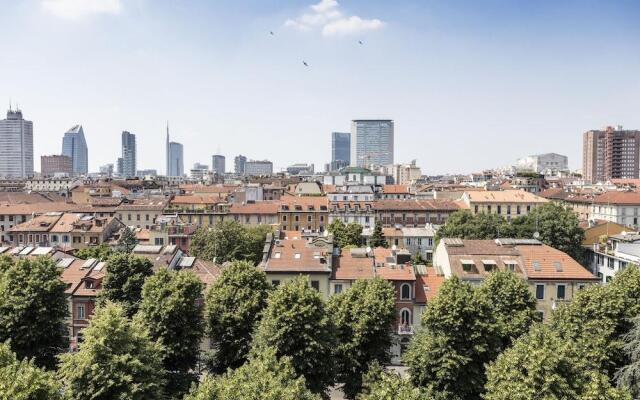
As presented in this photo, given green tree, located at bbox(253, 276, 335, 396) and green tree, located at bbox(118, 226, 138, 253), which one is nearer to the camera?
green tree, located at bbox(253, 276, 335, 396)

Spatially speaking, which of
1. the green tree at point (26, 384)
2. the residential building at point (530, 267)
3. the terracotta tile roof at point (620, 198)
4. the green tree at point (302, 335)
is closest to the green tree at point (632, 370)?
the residential building at point (530, 267)

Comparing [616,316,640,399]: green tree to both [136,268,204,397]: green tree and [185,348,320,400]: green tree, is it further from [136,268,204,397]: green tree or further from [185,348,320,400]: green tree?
[136,268,204,397]: green tree

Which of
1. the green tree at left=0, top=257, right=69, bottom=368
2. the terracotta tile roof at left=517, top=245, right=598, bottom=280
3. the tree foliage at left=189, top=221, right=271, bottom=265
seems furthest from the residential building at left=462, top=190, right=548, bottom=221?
the green tree at left=0, top=257, right=69, bottom=368

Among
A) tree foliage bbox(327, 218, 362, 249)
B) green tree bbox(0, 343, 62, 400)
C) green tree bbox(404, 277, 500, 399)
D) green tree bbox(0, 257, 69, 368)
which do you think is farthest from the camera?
tree foliage bbox(327, 218, 362, 249)

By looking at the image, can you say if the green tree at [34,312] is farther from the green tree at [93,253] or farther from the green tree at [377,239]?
the green tree at [377,239]

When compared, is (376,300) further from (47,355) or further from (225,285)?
(47,355)

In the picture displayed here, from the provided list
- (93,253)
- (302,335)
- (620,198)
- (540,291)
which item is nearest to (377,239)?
(540,291)

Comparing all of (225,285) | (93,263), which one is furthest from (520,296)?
(93,263)
